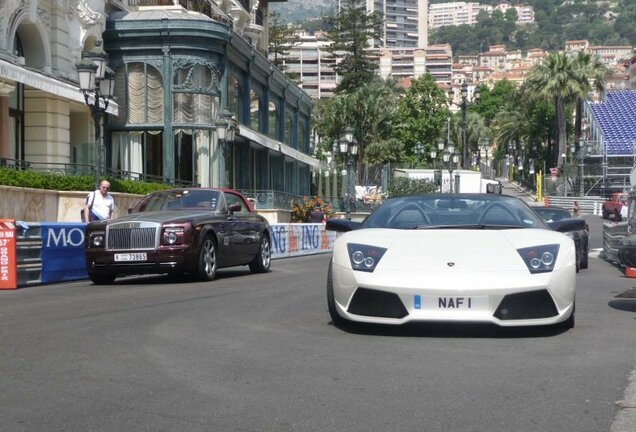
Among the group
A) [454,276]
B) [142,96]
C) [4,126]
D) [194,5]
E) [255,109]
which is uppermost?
[194,5]

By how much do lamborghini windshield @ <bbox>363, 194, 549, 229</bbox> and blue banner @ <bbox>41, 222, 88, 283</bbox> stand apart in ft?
26.2

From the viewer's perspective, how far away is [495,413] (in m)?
5.40

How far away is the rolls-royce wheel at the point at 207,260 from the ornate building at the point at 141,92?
11349 mm

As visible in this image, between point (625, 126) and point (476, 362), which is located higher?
point (625, 126)

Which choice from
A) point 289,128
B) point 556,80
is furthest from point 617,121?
point 289,128

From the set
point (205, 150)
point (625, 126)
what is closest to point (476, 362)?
point (205, 150)

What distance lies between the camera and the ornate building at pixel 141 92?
3009 centimetres

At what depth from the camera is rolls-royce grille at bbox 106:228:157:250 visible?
572 inches

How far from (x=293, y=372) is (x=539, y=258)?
8.40 ft

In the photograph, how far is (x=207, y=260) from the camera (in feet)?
50.1

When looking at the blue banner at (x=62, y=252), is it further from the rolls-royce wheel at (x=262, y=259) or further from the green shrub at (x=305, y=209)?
the green shrub at (x=305, y=209)

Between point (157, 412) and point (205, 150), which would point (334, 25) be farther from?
point (157, 412)

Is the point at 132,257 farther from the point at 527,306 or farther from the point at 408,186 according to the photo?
the point at 408,186

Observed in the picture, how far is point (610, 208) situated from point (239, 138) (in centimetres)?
2673
